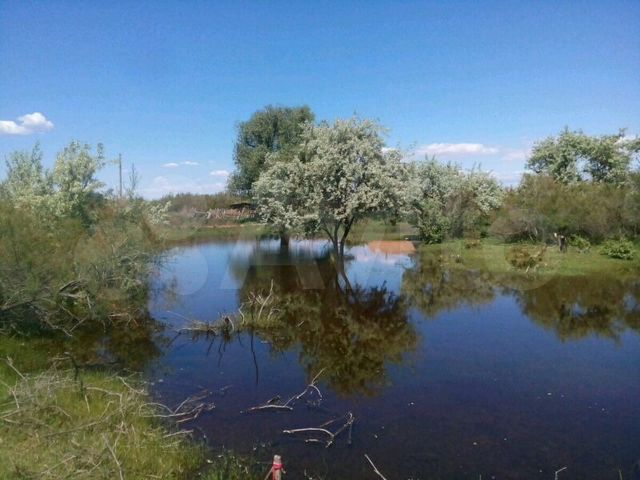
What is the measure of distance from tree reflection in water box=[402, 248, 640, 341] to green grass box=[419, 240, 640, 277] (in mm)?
745

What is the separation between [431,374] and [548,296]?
7.91 meters

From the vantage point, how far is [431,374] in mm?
9172

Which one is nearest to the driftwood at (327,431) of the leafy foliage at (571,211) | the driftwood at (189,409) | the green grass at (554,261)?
the driftwood at (189,409)

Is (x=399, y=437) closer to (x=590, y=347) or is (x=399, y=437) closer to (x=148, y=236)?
(x=590, y=347)

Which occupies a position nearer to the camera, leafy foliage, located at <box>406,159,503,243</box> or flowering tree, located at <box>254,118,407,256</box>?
flowering tree, located at <box>254,118,407,256</box>

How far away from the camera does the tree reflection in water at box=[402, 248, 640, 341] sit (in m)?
12.2

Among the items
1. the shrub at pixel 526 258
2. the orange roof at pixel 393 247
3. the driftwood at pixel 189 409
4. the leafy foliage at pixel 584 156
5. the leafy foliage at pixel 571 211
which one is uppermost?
the leafy foliage at pixel 584 156

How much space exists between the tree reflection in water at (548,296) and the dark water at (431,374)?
0.08 m

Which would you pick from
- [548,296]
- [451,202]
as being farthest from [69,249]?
[451,202]

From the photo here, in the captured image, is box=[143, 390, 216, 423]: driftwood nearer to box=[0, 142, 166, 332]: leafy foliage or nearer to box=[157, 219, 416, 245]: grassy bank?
box=[0, 142, 166, 332]: leafy foliage

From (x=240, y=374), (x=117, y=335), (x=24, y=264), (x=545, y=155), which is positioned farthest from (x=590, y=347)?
(x=545, y=155)

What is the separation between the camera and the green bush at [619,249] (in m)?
20.3

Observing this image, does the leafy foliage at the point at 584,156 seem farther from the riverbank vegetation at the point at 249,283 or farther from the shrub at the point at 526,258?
the shrub at the point at 526,258

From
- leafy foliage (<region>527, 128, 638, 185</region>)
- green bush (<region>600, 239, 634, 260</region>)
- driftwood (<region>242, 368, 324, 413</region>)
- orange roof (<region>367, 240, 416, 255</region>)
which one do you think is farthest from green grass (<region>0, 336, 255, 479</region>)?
leafy foliage (<region>527, 128, 638, 185</region>)
